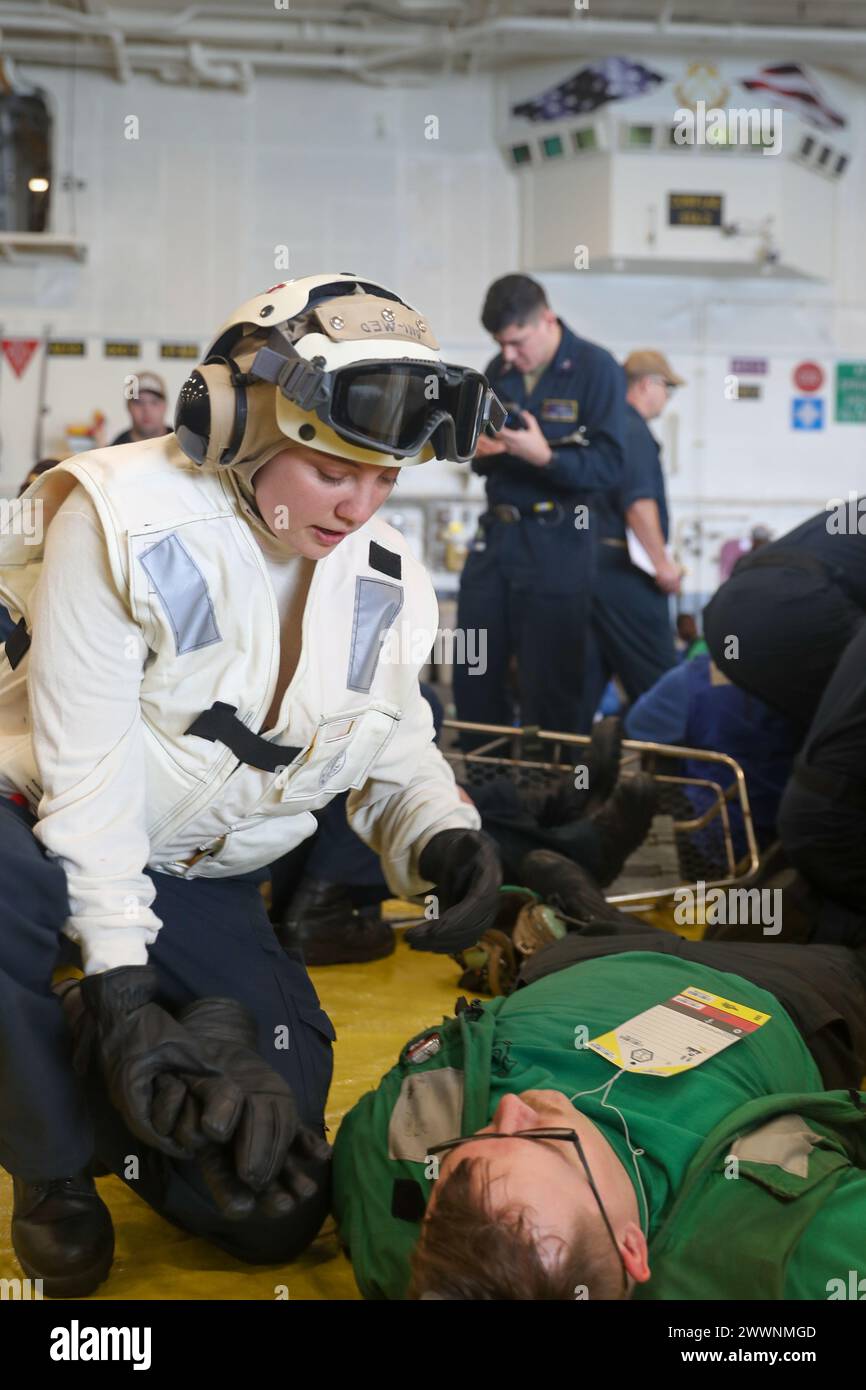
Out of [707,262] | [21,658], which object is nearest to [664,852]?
[21,658]

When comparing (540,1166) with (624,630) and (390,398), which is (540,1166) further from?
(624,630)

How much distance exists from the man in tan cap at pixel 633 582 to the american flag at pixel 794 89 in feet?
16.9

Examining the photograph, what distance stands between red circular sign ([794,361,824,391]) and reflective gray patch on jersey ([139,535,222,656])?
8639mm

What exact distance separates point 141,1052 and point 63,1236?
330 mm

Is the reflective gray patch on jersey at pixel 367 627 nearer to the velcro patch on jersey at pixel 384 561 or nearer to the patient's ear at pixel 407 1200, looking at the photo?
the velcro patch on jersey at pixel 384 561

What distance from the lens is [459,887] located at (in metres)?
1.72

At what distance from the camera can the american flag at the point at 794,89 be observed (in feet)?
28.9

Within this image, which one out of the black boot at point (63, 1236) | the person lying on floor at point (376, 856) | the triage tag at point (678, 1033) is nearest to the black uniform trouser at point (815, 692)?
the person lying on floor at point (376, 856)

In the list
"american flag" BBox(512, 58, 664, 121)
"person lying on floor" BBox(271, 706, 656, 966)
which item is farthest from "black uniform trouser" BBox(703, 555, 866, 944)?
"american flag" BBox(512, 58, 664, 121)

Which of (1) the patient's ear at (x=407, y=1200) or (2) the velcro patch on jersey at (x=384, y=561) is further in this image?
(2) the velcro patch on jersey at (x=384, y=561)

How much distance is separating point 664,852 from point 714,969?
1.42m

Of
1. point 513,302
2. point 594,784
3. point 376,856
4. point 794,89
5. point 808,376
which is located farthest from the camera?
point 808,376

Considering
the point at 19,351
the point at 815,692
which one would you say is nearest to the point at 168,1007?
the point at 815,692

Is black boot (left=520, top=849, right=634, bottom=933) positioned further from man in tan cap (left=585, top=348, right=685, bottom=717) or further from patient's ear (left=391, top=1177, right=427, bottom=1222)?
man in tan cap (left=585, top=348, right=685, bottom=717)
